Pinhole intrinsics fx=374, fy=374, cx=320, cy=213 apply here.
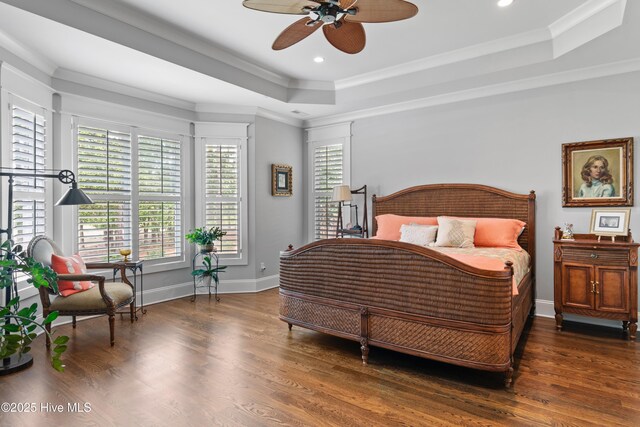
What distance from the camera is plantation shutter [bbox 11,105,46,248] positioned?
349cm

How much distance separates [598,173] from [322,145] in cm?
374

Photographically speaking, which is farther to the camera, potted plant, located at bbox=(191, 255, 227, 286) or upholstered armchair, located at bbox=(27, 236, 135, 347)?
potted plant, located at bbox=(191, 255, 227, 286)

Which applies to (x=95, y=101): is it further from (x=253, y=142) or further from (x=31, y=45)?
(x=253, y=142)

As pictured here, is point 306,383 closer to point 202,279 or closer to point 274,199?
point 202,279

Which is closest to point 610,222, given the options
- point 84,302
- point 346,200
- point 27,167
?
point 346,200

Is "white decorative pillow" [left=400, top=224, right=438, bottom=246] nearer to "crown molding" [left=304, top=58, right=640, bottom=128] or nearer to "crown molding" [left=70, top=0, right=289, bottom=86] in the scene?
"crown molding" [left=304, top=58, right=640, bottom=128]

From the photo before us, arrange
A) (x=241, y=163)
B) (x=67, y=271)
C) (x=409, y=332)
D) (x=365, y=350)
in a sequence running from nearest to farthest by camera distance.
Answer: (x=409, y=332)
(x=365, y=350)
(x=67, y=271)
(x=241, y=163)

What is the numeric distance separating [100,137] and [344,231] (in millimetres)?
3374

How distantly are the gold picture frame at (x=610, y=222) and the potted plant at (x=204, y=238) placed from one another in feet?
14.4

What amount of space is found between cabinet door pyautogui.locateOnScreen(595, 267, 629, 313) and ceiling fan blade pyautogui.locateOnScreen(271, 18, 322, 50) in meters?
→ 3.48

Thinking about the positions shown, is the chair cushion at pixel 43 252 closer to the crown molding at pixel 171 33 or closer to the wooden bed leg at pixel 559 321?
the crown molding at pixel 171 33

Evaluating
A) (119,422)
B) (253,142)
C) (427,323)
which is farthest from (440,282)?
(253,142)

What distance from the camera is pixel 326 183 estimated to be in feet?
20.2

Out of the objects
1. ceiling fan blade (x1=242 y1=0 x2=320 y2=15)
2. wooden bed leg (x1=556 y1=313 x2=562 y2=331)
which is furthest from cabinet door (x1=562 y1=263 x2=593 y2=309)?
ceiling fan blade (x1=242 y1=0 x2=320 y2=15)
